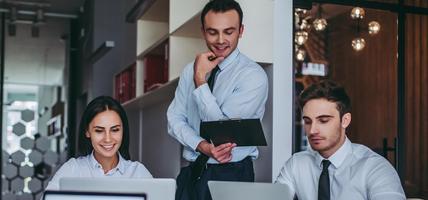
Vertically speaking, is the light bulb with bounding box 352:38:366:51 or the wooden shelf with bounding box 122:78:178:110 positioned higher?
the light bulb with bounding box 352:38:366:51

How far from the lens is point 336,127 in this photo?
1.93 m

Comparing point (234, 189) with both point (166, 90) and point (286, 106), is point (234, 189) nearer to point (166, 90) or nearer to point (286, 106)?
point (286, 106)

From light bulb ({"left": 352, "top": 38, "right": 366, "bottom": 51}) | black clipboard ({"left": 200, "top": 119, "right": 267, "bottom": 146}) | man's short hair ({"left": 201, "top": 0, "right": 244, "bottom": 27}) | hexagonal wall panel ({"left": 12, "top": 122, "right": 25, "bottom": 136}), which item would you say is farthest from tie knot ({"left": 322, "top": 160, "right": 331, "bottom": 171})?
hexagonal wall panel ({"left": 12, "top": 122, "right": 25, "bottom": 136})

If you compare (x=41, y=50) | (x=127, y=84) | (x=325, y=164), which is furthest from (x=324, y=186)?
(x=41, y=50)

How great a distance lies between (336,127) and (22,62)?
458 inches

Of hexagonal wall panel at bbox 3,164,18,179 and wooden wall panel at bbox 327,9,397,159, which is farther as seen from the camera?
hexagonal wall panel at bbox 3,164,18,179

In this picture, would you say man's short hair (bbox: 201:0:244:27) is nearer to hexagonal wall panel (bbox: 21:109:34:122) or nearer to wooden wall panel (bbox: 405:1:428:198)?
wooden wall panel (bbox: 405:1:428:198)

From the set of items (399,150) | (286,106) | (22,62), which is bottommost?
(399,150)

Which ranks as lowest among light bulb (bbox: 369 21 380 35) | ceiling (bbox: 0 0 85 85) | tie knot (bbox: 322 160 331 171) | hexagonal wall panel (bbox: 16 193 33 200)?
A: hexagonal wall panel (bbox: 16 193 33 200)

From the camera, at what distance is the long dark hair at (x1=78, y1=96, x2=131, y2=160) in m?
2.18

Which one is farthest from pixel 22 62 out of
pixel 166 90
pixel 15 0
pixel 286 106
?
pixel 286 106

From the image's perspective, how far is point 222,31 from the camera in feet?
8.06

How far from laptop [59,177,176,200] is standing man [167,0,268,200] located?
2.87 feet

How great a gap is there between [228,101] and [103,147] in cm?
56
